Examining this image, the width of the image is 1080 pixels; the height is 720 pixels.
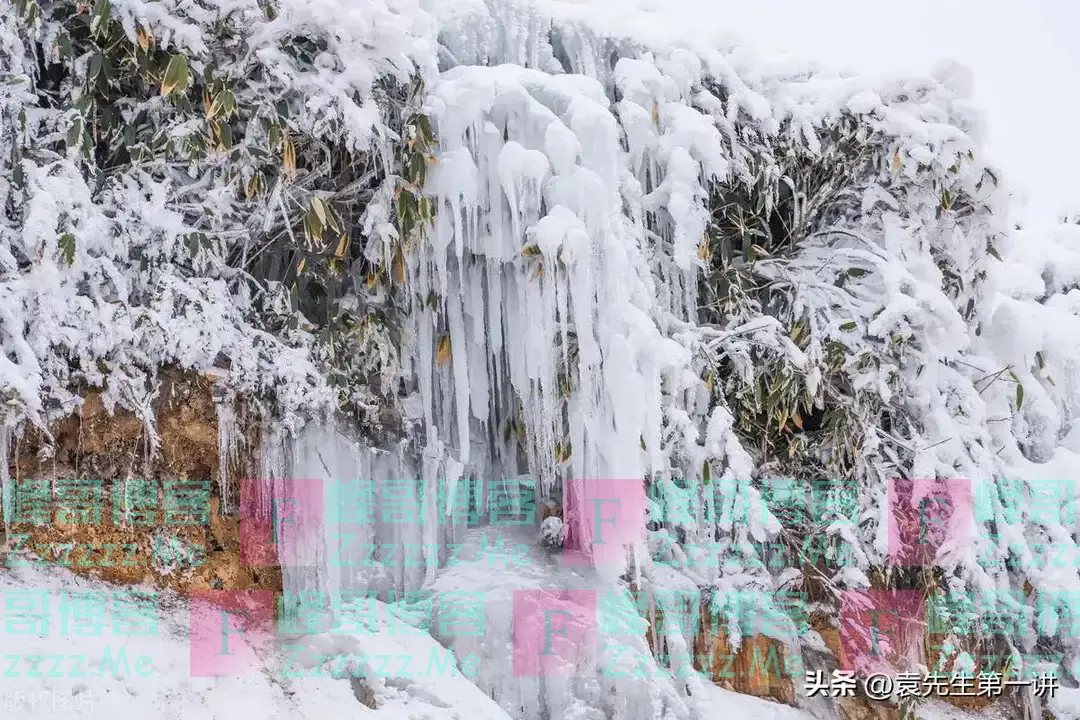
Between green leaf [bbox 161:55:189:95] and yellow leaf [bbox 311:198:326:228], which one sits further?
yellow leaf [bbox 311:198:326:228]

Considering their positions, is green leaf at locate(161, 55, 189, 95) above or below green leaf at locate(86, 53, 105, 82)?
below

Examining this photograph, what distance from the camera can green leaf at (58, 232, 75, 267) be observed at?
2.78 metres

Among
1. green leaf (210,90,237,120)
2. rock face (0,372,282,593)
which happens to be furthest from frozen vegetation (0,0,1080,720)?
rock face (0,372,282,593)

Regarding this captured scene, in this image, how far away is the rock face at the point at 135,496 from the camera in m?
2.98

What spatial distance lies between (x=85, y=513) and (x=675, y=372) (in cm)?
226

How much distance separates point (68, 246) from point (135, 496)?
928 millimetres

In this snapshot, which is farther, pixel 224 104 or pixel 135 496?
pixel 135 496

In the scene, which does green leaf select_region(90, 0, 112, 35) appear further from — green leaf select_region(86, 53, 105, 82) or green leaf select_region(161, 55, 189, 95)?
green leaf select_region(161, 55, 189, 95)

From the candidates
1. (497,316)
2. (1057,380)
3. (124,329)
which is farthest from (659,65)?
(1057,380)

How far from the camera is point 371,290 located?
346 cm

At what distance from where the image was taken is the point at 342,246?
328 cm

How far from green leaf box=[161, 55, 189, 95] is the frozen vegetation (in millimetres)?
10

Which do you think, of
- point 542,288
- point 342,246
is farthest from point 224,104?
point 542,288

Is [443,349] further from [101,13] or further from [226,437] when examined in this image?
[101,13]
